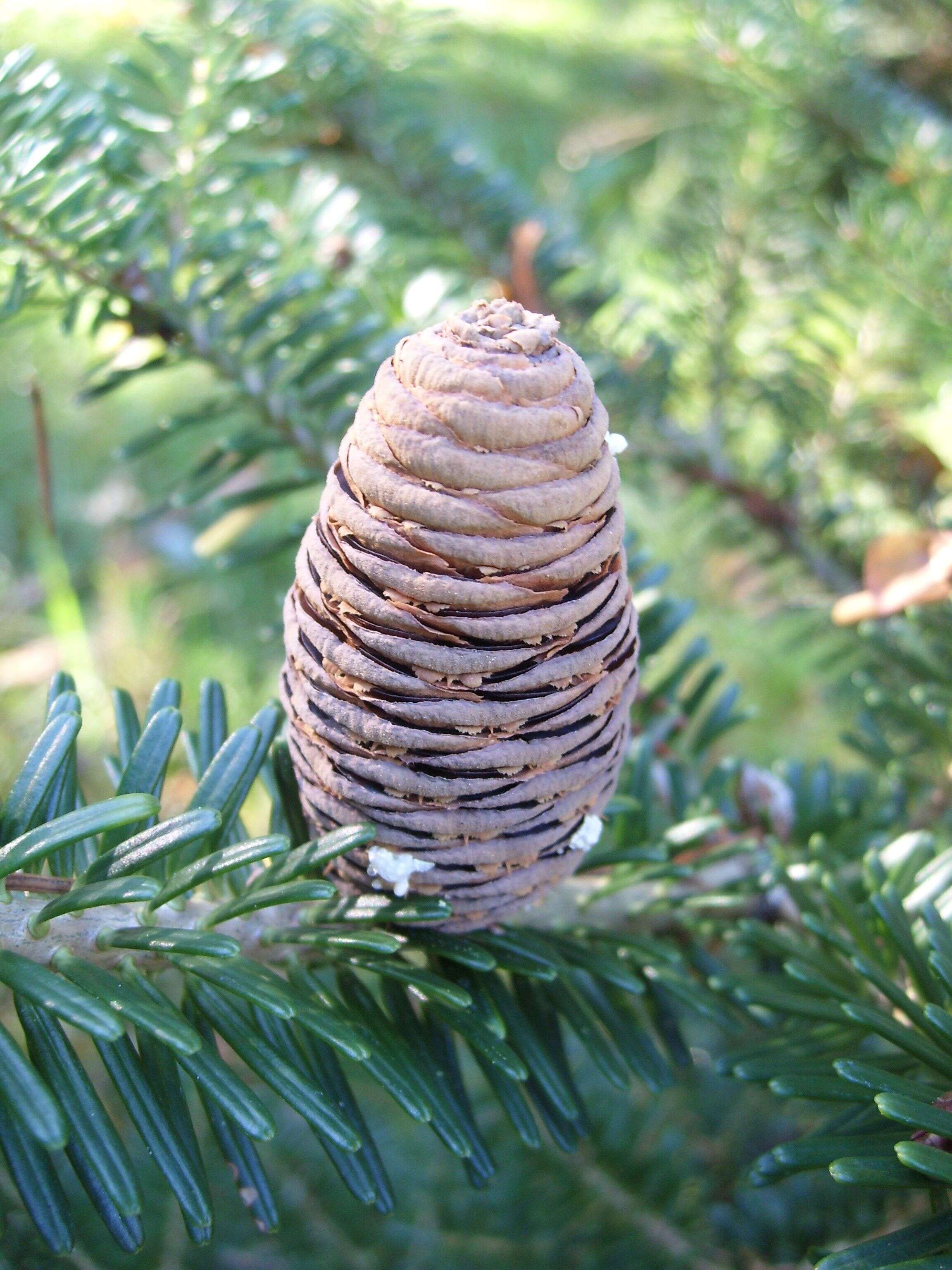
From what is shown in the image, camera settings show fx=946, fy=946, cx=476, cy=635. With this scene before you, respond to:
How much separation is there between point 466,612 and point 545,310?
0.62 meters

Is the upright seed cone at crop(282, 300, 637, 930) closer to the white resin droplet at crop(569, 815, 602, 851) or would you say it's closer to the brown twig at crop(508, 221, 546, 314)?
the white resin droplet at crop(569, 815, 602, 851)

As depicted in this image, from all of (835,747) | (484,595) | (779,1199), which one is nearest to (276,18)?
(484,595)

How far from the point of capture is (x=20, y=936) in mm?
382

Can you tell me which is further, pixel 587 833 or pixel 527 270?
pixel 527 270

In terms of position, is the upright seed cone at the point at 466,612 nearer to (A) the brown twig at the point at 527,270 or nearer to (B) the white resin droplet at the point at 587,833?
(B) the white resin droplet at the point at 587,833

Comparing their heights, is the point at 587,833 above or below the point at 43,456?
below

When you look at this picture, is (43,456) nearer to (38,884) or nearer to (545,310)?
(38,884)

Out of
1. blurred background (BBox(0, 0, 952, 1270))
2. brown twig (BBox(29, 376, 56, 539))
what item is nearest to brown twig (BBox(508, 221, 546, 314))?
blurred background (BBox(0, 0, 952, 1270))

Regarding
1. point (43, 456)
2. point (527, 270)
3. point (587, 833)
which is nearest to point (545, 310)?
point (527, 270)

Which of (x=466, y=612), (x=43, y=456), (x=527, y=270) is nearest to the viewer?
(x=466, y=612)

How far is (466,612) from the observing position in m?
0.34

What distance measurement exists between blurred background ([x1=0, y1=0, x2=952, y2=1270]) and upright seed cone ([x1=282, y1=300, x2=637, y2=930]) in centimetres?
26

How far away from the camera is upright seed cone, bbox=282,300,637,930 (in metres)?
0.32

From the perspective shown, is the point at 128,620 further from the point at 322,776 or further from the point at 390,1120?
the point at 322,776
